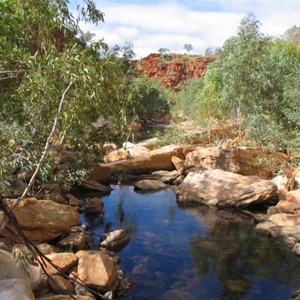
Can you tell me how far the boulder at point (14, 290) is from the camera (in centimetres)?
415

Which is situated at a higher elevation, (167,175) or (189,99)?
(189,99)

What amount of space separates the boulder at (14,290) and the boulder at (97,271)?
1.65 m

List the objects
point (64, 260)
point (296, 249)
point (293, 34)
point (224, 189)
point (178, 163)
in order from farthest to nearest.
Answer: point (293, 34), point (178, 163), point (224, 189), point (296, 249), point (64, 260)

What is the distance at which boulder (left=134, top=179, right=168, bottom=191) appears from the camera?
14.1 metres

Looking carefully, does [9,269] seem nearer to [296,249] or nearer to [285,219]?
[296,249]

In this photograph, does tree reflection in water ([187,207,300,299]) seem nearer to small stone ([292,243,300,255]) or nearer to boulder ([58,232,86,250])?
small stone ([292,243,300,255])

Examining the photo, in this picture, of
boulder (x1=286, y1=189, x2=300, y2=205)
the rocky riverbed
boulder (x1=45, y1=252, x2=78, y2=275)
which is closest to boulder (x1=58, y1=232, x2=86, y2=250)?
the rocky riverbed

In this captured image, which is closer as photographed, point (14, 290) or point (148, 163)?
point (14, 290)

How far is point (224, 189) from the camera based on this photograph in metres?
Answer: 12.2

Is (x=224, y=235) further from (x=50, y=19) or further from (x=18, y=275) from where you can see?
(x=50, y=19)

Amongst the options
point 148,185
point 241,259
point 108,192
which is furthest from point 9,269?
point 148,185

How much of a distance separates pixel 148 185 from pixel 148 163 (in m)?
2.37

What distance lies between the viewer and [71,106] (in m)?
6.00

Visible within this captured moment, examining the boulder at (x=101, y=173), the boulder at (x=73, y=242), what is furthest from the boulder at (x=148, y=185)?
the boulder at (x=73, y=242)
